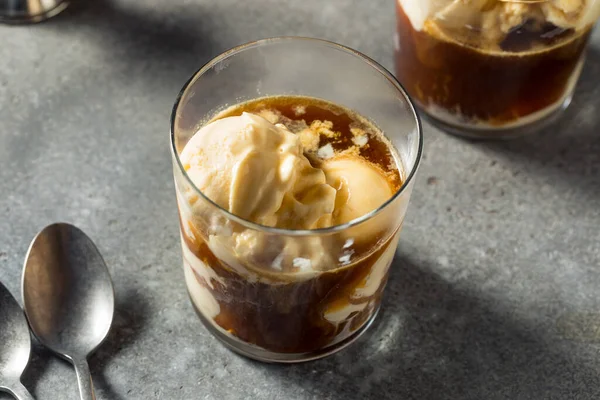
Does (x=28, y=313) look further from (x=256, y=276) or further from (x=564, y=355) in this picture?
(x=564, y=355)

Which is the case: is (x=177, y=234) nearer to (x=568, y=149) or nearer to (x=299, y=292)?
(x=299, y=292)

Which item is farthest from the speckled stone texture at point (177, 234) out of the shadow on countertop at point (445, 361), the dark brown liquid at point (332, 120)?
the dark brown liquid at point (332, 120)

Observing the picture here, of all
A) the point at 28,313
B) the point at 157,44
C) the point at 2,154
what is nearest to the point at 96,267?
the point at 28,313

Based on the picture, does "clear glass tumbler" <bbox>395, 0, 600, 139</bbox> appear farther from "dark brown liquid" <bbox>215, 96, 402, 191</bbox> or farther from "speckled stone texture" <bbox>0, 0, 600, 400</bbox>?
"dark brown liquid" <bbox>215, 96, 402, 191</bbox>

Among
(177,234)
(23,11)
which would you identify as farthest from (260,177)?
(23,11)

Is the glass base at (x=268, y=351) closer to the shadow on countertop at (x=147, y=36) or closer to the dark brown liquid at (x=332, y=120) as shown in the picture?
the dark brown liquid at (x=332, y=120)
